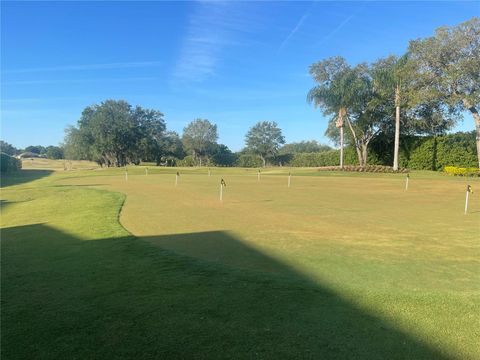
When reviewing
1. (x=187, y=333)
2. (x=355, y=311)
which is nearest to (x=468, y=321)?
(x=355, y=311)

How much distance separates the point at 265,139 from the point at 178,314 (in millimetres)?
75004

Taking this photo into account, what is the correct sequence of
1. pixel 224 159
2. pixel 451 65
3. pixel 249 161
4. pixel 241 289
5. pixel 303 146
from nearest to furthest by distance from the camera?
pixel 241 289 → pixel 451 65 → pixel 249 161 → pixel 224 159 → pixel 303 146

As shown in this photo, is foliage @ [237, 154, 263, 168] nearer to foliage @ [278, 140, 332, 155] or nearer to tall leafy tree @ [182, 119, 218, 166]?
tall leafy tree @ [182, 119, 218, 166]

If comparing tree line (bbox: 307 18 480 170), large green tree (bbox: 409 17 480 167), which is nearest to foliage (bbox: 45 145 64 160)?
tree line (bbox: 307 18 480 170)

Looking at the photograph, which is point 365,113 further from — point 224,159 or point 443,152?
point 224,159

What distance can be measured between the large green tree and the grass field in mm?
27044

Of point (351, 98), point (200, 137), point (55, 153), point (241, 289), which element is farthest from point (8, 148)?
point (241, 289)

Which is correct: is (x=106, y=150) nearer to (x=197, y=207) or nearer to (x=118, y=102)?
(x=118, y=102)

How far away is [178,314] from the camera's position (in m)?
3.93

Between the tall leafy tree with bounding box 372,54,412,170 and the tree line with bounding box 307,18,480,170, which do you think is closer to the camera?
the tree line with bounding box 307,18,480,170

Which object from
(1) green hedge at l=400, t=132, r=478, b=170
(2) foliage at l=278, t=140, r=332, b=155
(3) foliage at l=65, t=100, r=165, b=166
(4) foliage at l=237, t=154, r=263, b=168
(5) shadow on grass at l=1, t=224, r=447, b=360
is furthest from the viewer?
(2) foliage at l=278, t=140, r=332, b=155

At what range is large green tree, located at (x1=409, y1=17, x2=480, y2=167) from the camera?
31.0 m

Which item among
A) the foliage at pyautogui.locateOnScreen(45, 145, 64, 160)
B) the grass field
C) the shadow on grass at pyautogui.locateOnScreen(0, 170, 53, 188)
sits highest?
the foliage at pyautogui.locateOnScreen(45, 145, 64, 160)

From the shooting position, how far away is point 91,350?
10.5 ft
